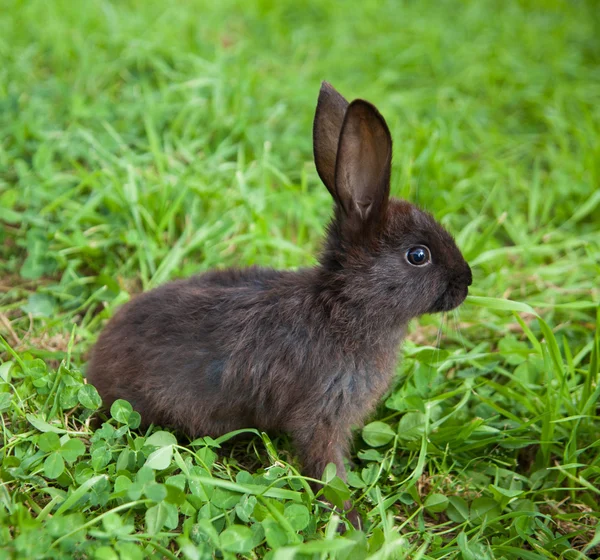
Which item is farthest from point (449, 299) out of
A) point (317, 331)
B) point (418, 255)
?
point (317, 331)

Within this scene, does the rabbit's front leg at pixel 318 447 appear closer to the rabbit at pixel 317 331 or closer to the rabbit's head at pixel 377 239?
the rabbit at pixel 317 331

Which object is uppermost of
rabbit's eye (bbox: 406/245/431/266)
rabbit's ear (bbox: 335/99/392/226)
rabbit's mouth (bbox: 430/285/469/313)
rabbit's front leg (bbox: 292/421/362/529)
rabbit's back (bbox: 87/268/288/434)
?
rabbit's ear (bbox: 335/99/392/226)

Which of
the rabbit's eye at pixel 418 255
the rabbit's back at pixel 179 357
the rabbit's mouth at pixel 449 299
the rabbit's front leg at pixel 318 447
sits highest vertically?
the rabbit's eye at pixel 418 255

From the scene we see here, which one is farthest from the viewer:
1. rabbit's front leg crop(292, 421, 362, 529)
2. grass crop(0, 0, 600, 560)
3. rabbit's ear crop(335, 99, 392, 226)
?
rabbit's front leg crop(292, 421, 362, 529)

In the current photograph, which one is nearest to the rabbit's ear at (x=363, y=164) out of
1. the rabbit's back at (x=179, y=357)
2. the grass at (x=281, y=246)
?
the rabbit's back at (x=179, y=357)

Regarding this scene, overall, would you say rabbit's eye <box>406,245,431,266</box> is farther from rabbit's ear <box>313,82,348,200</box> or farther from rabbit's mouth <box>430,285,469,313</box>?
rabbit's ear <box>313,82,348,200</box>

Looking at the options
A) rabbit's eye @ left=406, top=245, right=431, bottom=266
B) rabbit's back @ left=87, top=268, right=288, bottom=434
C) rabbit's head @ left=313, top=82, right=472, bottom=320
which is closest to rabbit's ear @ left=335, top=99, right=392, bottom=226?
rabbit's head @ left=313, top=82, right=472, bottom=320

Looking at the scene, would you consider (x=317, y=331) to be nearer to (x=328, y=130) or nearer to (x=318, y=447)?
(x=318, y=447)
